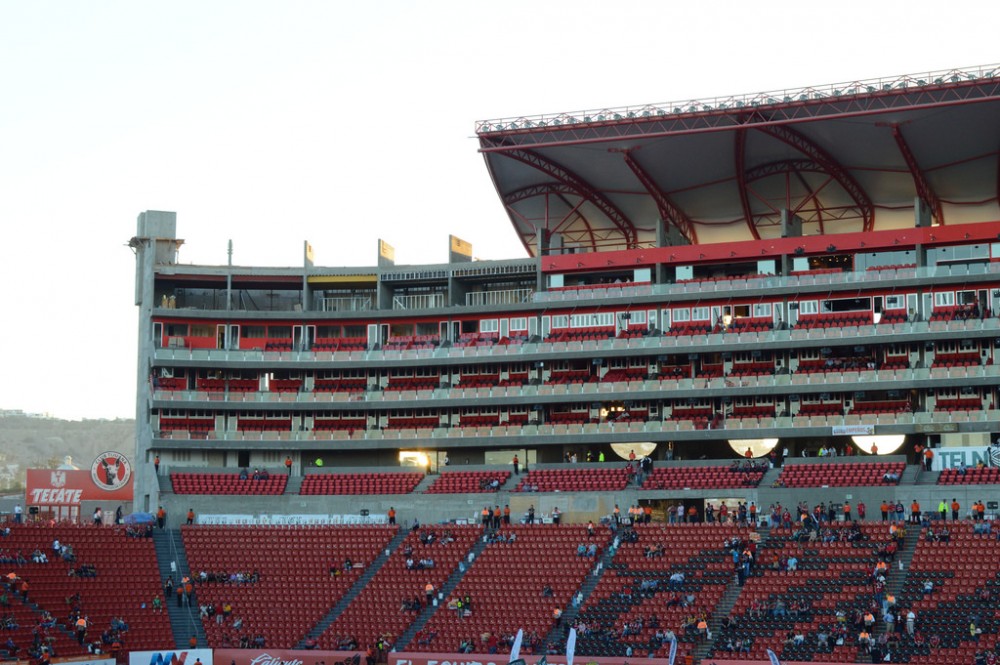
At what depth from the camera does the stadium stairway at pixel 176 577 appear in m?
65.6

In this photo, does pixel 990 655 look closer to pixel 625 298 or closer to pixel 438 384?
pixel 625 298

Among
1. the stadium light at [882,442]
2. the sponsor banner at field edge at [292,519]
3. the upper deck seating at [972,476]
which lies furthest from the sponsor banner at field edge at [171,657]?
the stadium light at [882,442]

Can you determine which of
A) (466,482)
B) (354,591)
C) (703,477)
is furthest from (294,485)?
(703,477)

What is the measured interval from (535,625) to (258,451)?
1293 inches

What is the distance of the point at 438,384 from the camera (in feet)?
287

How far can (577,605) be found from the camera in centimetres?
6262

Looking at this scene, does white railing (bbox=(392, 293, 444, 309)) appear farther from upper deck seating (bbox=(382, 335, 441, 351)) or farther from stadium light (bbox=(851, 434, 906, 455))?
stadium light (bbox=(851, 434, 906, 455))

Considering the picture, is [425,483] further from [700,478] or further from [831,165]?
[831,165]

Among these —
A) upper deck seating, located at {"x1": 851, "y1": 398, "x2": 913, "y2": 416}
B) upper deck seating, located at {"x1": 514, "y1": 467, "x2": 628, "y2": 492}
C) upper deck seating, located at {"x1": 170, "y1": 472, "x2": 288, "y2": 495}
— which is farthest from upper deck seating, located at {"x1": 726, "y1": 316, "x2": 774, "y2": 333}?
upper deck seating, located at {"x1": 170, "y1": 472, "x2": 288, "y2": 495}

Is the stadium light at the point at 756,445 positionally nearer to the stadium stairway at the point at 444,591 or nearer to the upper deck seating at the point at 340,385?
the stadium stairway at the point at 444,591

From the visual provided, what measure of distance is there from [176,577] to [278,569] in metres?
5.48

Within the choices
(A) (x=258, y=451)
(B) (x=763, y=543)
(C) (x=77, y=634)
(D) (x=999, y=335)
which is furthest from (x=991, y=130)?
(C) (x=77, y=634)

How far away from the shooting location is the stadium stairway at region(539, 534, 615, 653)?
198ft

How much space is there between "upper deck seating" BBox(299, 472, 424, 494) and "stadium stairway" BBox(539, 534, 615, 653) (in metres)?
18.4
